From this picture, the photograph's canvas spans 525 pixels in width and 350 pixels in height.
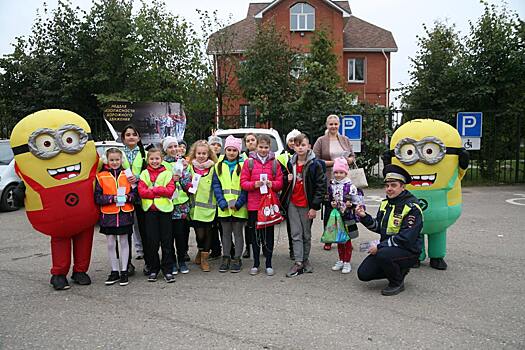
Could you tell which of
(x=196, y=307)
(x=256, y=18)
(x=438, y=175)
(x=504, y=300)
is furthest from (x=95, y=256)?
(x=256, y=18)

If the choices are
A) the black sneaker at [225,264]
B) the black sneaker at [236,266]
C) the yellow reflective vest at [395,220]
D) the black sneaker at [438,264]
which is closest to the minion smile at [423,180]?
the yellow reflective vest at [395,220]

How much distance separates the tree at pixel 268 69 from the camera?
638 inches

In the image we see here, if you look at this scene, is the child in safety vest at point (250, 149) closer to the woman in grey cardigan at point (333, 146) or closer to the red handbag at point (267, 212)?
the red handbag at point (267, 212)

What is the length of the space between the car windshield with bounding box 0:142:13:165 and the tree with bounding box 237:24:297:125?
7765 millimetres

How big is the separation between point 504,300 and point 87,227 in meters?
4.43

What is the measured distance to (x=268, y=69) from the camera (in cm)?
1719

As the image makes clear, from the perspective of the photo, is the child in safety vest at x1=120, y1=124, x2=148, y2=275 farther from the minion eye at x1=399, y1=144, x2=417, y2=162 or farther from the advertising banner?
the advertising banner

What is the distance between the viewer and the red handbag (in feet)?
18.1

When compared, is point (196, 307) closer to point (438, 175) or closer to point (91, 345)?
point (91, 345)

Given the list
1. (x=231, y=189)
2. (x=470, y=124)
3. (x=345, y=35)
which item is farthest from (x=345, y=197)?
(x=345, y=35)

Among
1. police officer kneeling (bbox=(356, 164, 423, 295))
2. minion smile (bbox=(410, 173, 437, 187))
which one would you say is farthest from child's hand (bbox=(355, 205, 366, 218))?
minion smile (bbox=(410, 173, 437, 187))

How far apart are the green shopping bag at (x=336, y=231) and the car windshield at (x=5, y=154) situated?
8.49 m

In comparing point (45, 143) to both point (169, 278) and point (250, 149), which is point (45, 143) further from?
point (250, 149)

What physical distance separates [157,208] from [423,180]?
306 cm
